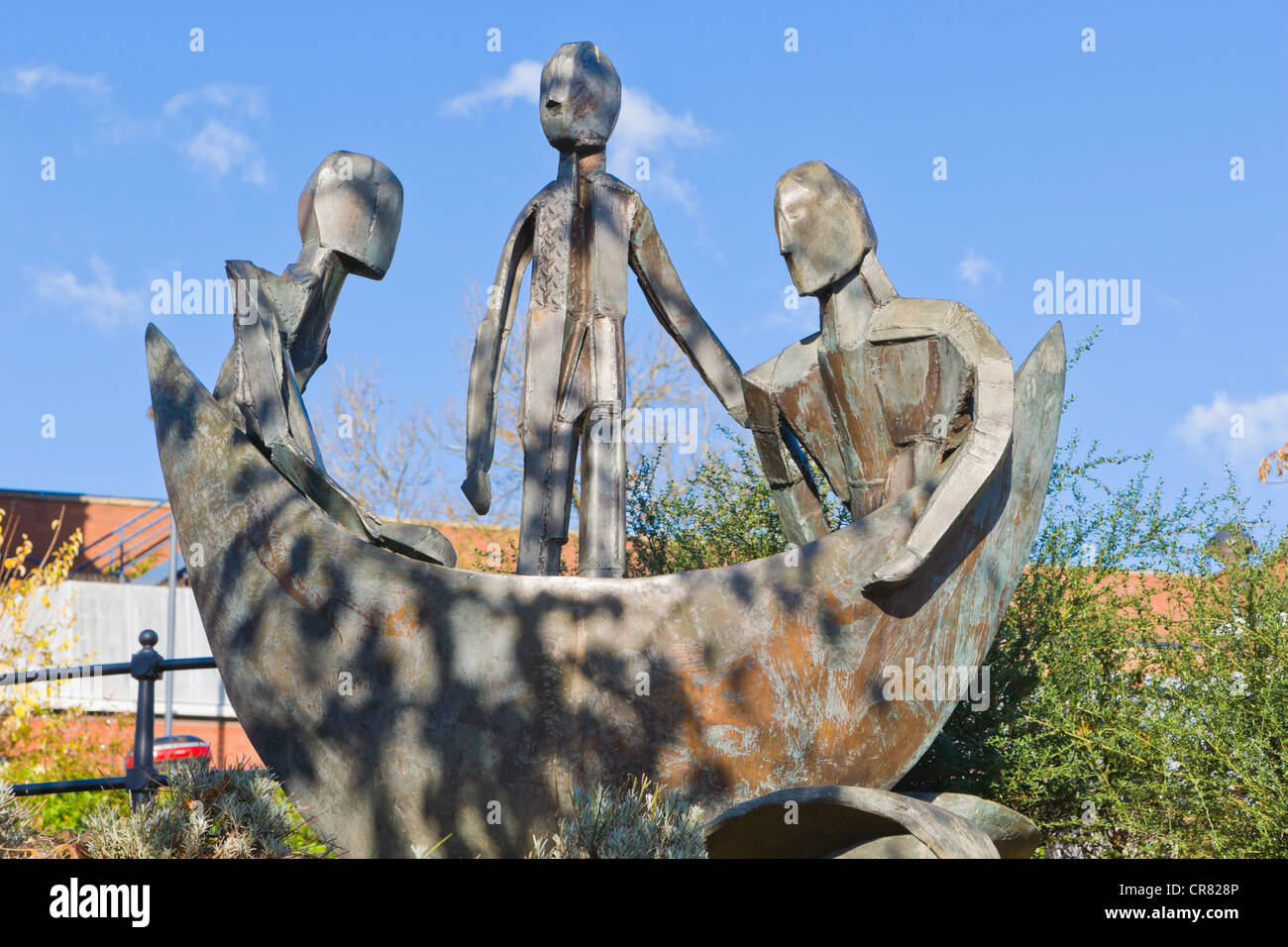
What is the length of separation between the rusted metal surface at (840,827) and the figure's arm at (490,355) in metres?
1.85

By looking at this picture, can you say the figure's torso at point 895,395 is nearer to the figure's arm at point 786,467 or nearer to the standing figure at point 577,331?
the figure's arm at point 786,467

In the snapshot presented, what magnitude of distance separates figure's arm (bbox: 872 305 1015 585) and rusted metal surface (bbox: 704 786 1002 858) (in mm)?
744

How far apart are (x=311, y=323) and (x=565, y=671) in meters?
1.86

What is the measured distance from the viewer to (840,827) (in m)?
3.68

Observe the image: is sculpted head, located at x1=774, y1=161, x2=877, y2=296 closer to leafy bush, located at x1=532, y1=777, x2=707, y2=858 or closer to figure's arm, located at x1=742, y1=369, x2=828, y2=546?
figure's arm, located at x1=742, y1=369, x2=828, y2=546

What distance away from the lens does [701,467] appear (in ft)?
28.6

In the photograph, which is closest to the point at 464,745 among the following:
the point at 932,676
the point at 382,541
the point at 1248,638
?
the point at 382,541

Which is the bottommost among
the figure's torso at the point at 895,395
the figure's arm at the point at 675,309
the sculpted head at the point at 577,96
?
the figure's torso at the point at 895,395

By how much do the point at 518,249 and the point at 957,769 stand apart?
136 inches

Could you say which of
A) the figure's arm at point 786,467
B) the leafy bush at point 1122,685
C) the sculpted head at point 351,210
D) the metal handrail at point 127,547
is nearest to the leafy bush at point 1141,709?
the leafy bush at point 1122,685

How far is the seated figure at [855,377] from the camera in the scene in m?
4.53

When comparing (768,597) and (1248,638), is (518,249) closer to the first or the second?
(768,597)

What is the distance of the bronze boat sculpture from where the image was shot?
4.01 metres
